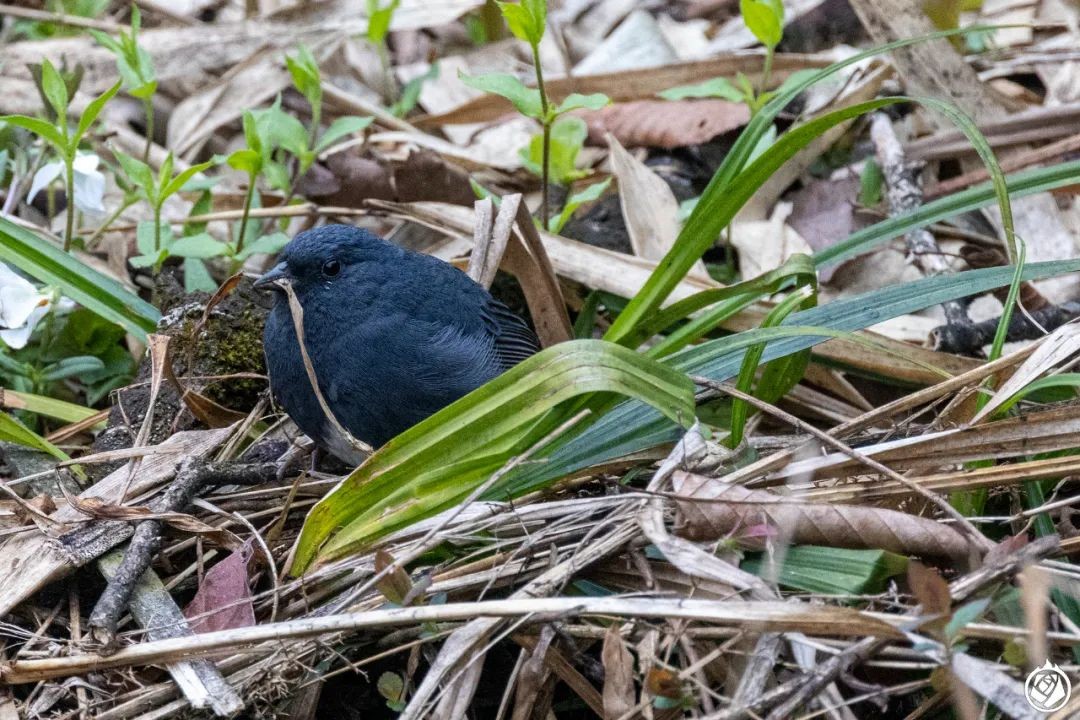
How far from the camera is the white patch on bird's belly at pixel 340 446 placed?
10.5ft

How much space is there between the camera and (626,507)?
8.73 feet

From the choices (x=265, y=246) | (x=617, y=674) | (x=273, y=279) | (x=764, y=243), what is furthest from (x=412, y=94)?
(x=617, y=674)

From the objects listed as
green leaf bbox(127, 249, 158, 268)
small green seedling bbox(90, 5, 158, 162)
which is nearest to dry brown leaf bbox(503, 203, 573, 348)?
green leaf bbox(127, 249, 158, 268)

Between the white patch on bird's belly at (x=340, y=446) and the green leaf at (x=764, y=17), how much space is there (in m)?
2.05

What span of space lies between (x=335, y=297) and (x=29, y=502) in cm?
103

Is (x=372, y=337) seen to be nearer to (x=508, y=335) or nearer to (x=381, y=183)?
(x=508, y=335)

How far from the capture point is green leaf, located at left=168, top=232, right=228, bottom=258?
382 cm

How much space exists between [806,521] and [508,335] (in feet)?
4.76

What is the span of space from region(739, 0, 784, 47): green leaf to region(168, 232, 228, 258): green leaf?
1.98 meters

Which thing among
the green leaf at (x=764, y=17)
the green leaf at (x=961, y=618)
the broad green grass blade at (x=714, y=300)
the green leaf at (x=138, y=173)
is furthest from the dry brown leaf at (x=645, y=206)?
the green leaf at (x=961, y=618)

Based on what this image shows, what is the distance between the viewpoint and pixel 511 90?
377 centimetres

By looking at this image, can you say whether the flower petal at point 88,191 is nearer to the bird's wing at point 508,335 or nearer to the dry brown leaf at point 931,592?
the bird's wing at point 508,335

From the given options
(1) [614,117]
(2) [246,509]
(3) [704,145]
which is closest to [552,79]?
(1) [614,117]

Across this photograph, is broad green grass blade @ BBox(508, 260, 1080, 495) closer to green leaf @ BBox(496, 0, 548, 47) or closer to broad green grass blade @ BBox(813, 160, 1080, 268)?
broad green grass blade @ BBox(813, 160, 1080, 268)
